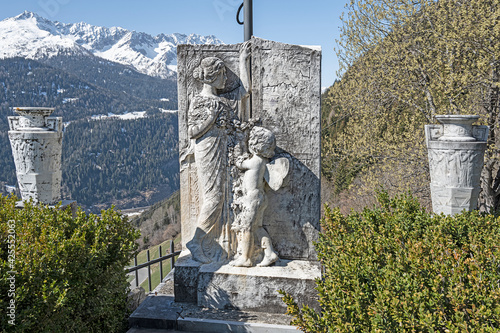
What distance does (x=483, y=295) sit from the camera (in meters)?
2.62

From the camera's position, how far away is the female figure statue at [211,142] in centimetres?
441

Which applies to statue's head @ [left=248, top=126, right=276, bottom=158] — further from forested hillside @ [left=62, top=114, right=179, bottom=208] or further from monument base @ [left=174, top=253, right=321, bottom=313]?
forested hillside @ [left=62, top=114, right=179, bottom=208]

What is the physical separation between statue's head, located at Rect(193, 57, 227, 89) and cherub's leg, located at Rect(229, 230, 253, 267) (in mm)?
1664

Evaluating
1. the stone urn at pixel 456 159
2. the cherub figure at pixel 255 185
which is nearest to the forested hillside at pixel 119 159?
the cherub figure at pixel 255 185

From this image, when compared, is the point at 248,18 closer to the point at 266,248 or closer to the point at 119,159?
the point at 266,248

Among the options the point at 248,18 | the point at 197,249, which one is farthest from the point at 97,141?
the point at 197,249

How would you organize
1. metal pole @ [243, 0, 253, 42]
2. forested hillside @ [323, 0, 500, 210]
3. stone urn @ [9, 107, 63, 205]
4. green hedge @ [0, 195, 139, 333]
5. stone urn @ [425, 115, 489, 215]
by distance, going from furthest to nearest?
1. forested hillside @ [323, 0, 500, 210]
2. stone urn @ [9, 107, 63, 205]
3. stone urn @ [425, 115, 489, 215]
4. metal pole @ [243, 0, 253, 42]
5. green hedge @ [0, 195, 139, 333]

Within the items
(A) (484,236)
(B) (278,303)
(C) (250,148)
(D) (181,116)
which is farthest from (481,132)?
(D) (181,116)

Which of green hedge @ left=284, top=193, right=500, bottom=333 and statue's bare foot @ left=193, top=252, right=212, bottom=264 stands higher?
green hedge @ left=284, top=193, right=500, bottom=333

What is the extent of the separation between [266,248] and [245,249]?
245mm

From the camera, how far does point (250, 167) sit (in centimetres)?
439

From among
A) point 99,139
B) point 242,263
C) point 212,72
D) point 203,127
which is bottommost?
point 242,263

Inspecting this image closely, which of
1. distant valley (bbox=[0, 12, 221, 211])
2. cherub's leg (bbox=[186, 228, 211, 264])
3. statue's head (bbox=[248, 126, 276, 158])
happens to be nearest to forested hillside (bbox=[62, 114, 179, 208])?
distant valley (bbox=[0, 12, 221, 211])

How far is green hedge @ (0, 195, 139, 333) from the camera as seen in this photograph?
2943mm
